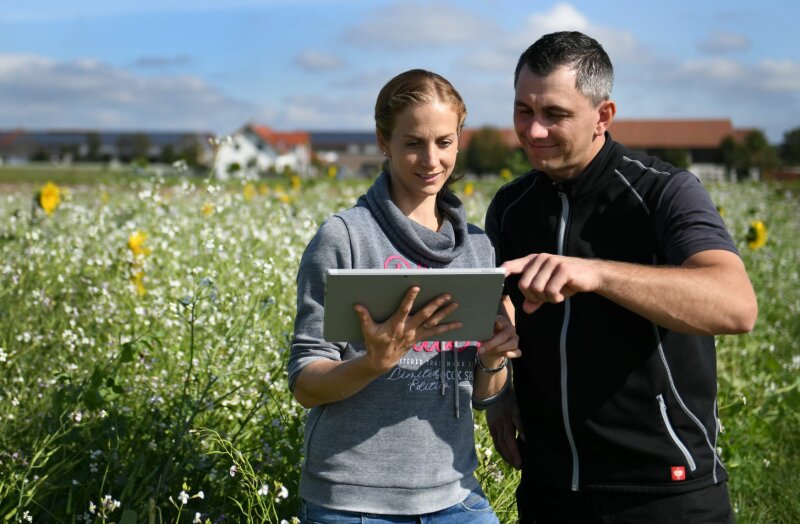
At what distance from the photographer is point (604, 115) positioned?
2.57 metres

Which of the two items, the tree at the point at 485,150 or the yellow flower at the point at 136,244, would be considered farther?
the tree at the point at 485,150

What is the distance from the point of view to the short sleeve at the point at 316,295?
7.25 ft

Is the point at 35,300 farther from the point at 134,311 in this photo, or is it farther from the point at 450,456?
the point at 450,456

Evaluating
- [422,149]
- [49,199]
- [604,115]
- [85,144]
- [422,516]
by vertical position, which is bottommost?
[422,516]

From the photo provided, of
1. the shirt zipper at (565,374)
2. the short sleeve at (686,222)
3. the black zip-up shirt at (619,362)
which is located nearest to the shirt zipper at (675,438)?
the black zip-up shirt at (619,362)

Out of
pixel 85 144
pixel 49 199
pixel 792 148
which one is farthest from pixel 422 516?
pixel 85 144

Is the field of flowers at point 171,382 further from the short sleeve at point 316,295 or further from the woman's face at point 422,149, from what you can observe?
the woman's face at point 422,149

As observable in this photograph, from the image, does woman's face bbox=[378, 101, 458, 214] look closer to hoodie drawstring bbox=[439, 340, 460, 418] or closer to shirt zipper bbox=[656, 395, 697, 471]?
hoodie drawstring bbox=[439, 340, 460, 418]

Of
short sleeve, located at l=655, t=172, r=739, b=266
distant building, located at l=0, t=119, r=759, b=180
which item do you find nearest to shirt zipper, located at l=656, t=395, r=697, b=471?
short sleeve, located at l=655, t=172, r=739, b=266

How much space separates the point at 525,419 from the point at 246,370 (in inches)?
51.8

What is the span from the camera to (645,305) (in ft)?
7.09

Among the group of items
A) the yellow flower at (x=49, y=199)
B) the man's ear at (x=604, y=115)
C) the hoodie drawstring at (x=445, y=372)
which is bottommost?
the hoodie drawstring at (x=445, y=372)

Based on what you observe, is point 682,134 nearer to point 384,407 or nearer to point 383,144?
point 383,144

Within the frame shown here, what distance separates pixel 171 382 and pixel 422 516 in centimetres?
169
